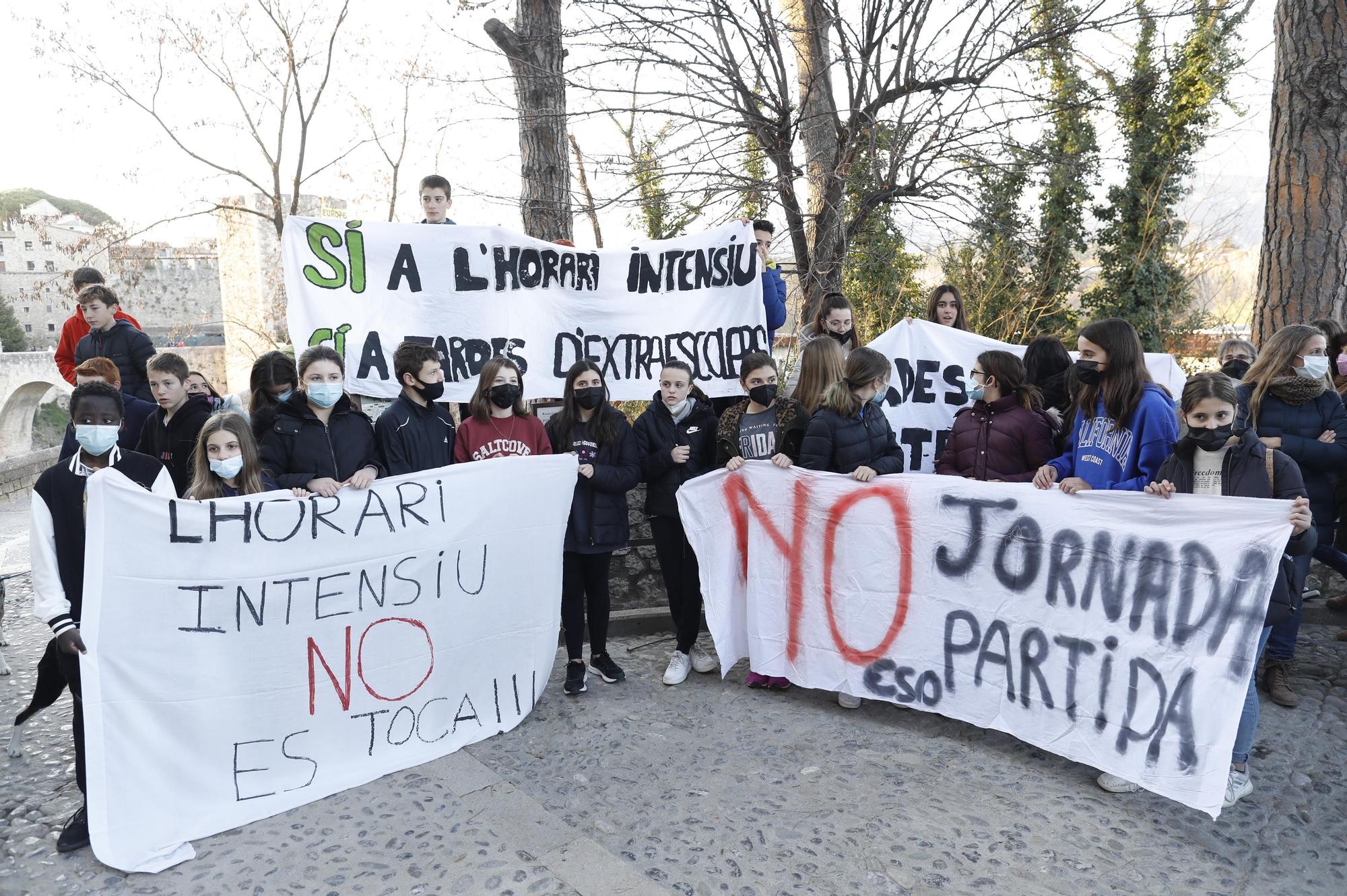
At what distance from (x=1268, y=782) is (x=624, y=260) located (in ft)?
14.0

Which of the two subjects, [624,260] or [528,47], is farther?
[528,47]

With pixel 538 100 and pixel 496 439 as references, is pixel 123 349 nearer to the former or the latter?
pixel 496 439

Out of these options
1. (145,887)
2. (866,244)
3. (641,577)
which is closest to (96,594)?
(145,887)

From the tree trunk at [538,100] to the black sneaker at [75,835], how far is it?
17.0ft

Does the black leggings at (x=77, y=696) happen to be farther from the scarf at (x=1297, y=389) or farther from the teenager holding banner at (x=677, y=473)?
the scarf at (x=1297, y=389)

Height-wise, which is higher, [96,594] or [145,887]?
[96,594]

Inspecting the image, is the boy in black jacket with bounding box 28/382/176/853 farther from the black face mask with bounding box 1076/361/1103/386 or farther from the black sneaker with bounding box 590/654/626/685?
the black face mask with bounding box 1076/361/1103/386

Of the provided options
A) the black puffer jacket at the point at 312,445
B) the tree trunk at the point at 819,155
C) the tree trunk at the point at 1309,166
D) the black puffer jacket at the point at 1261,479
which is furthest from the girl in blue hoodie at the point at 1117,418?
the tree trunk at the point at 819,155

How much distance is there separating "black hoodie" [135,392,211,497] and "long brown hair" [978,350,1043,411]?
3675 millimetres

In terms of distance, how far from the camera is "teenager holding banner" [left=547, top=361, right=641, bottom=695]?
14.8ft

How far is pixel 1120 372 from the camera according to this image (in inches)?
154

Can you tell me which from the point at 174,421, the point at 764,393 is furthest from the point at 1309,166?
the point at 174,421

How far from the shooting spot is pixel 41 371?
4278cm

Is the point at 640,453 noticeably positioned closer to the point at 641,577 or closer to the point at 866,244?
the point at 641,577
